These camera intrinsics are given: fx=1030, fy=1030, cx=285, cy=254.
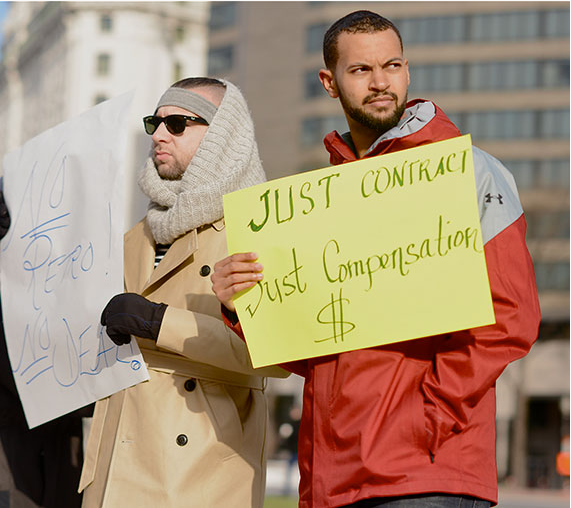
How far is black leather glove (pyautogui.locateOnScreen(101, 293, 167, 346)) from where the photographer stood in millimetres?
3230

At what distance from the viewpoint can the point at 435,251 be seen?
2531 mm

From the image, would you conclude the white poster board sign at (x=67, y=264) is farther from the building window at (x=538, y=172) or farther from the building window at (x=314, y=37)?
the building window at (x=314, y=37)

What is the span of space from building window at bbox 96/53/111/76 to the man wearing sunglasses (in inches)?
2605

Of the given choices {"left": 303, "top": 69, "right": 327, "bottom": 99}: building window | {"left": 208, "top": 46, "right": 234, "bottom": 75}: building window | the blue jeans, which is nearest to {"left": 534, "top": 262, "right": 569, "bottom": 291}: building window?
{"left": 303, "top": 69, "right": 327, "bottom": 99}: building window

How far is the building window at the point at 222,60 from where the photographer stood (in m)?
53.6

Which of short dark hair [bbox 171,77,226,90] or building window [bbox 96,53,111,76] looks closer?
short dark hair [bbox 171,77,226,90]

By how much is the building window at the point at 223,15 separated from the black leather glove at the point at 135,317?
52418 mm

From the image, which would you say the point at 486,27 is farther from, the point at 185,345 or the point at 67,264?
the point at 185,345

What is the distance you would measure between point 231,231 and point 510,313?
2.63 ft

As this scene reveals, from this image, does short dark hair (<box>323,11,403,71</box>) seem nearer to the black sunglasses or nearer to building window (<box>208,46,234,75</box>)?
the black sunglasses

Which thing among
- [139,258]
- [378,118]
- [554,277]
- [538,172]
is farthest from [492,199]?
[538,172]

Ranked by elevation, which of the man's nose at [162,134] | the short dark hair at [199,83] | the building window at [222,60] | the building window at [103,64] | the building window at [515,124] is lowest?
the man's nose at [162,134]

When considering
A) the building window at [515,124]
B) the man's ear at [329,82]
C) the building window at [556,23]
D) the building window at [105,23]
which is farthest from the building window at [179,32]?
the man's ear at [329,82]

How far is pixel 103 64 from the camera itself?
6856 centimetres
